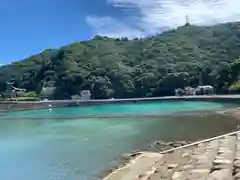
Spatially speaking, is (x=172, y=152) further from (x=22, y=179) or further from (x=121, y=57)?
(x=121, y=57)

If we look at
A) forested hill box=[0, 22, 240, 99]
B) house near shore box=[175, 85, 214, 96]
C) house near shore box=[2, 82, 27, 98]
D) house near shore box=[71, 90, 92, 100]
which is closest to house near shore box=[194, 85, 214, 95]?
house near shore box=[175, 85, 214, 96]

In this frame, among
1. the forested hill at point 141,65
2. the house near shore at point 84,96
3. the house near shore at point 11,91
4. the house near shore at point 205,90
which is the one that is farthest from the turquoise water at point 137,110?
the house near shore at point 11,91

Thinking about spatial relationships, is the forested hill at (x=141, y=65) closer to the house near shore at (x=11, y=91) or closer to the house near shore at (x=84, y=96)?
the house near shore at (x=84, y=96)

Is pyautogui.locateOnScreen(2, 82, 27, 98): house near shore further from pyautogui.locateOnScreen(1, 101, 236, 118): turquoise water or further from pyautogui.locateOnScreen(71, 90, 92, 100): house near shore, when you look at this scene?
pyautogui.locateOnScreen(1, 101, 236, 118): turquoise water

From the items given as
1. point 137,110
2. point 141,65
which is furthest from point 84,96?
point 137,110

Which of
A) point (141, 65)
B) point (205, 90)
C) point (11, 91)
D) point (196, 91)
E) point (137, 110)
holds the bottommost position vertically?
point (137, 110)

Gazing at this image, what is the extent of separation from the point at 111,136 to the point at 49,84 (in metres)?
85.1

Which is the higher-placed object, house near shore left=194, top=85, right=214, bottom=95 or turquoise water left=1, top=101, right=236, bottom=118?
house near shore left=194, top=85, right=214, bottom=95

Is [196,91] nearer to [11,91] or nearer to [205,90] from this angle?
[205,90]

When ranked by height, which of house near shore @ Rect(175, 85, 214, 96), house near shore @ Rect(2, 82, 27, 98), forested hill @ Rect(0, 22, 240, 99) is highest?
forested hill @ Rect(0, 22, 240, 99)

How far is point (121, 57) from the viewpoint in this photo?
12619cm

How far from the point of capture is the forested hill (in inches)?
3848

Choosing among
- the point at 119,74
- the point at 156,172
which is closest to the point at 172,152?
the point at 156,172

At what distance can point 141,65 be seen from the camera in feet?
379
